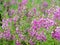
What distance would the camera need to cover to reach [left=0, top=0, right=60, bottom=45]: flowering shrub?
2146mm

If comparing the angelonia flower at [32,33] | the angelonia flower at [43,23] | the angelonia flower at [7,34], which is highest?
the angelonia flower at [43,23]

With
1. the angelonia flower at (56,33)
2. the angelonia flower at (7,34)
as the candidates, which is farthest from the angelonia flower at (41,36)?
the angelonia flower at (7,34)

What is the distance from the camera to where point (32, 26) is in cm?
218

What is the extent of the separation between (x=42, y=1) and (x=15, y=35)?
0.77 m

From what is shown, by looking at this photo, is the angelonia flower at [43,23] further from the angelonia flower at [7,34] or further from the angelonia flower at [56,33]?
the angelonia flower at [7,34]

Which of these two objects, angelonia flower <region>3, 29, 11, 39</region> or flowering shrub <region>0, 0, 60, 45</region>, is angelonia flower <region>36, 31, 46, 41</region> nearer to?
flowering shrub <region>0, 0, 60, 45</region>

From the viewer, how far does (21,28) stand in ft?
7.78

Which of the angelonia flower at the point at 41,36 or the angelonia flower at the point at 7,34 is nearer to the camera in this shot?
the angelonia flower at the point at 41,36

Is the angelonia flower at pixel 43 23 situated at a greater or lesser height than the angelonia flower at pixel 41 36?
greater

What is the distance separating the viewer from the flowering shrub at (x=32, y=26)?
215 cm

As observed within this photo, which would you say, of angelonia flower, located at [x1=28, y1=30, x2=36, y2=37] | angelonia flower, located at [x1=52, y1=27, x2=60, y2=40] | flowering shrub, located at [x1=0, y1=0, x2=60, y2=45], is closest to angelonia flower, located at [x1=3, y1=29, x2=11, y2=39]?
flowering shrub, located at [x1=0, y1=0, x2=60, y2=45]

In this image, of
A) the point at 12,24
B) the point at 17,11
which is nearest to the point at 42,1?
the point at 17,11

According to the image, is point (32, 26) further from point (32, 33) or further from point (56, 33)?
point (56, 33)

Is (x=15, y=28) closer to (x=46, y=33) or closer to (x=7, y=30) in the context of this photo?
(x=7, y=30)
